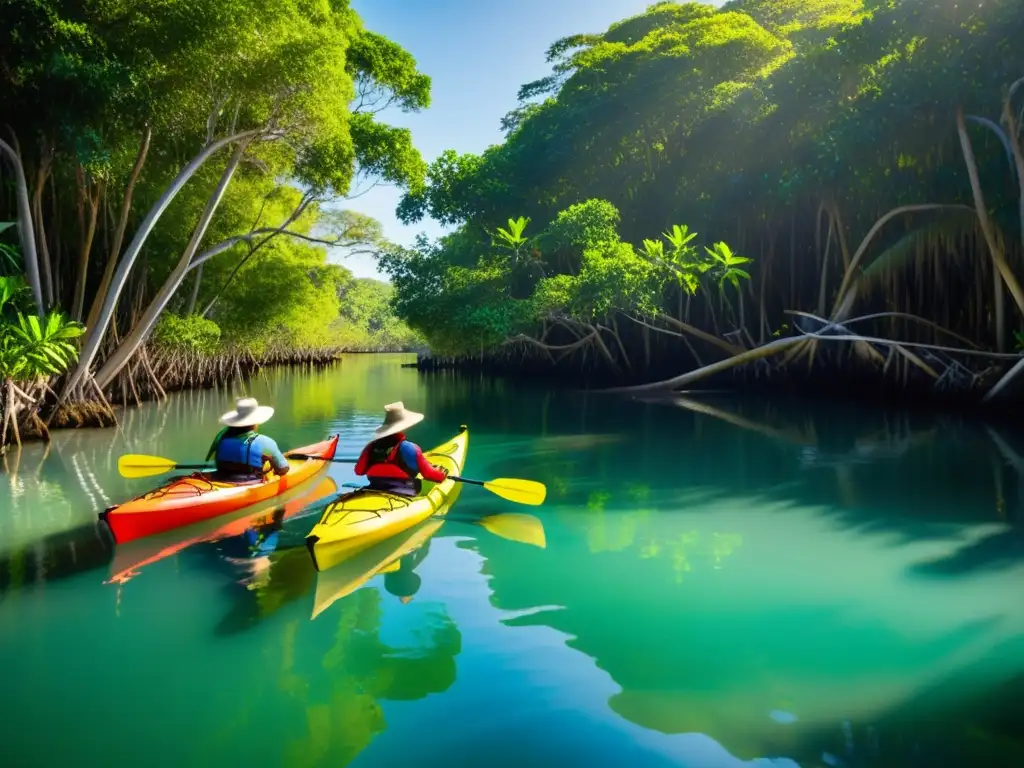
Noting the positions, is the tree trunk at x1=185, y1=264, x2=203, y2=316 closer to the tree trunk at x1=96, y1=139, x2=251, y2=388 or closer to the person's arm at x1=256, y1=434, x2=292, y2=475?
the tree trunk at x1=96, y1=139, x2=251, y2=388

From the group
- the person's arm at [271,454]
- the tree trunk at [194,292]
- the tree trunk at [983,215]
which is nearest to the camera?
the person's arm at [271,454]

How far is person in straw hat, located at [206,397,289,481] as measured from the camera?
19.3 feet

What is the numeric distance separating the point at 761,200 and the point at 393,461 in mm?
14590

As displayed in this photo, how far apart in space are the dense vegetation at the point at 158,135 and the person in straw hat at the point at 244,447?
5393mm

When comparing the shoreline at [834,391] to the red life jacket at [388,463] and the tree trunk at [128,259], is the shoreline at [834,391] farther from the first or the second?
the tree trunk at [128,259]

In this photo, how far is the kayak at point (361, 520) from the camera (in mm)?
4484

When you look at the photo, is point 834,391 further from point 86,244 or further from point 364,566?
point 86,244

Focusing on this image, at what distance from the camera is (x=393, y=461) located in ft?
18.3

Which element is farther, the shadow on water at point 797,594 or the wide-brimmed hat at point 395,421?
the wide-brimmed hat at point 395,421

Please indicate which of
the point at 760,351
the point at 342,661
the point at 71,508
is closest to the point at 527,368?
the point at 760,351

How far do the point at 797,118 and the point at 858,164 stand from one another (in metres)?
2.56

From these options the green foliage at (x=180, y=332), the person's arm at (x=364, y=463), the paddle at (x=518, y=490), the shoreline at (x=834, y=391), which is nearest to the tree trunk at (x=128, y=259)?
the green foliage at (x=180, y=332)

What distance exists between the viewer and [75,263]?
13.2 metres

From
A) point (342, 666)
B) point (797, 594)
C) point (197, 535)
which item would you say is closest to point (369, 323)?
point (197, 535)
